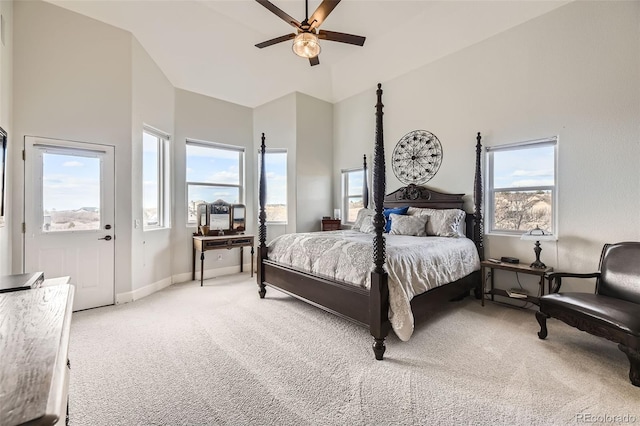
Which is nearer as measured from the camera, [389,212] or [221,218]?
[389,212]

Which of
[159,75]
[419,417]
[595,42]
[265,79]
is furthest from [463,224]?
[159,75]

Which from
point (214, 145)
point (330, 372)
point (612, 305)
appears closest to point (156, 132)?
point (214, 145)

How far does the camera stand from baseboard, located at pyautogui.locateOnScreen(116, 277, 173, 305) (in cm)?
375

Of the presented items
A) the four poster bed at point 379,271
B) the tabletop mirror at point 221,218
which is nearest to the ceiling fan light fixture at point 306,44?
the four poster bed at point 379,271

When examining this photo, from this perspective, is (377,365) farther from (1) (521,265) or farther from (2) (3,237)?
(2) (3,237)

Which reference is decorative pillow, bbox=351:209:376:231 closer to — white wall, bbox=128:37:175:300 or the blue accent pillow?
the blue accent pillow

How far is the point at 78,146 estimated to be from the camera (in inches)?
136

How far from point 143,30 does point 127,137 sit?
1.54 m

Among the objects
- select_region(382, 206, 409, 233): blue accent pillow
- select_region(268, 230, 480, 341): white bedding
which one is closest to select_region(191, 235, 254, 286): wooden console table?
select_region(268, 230, 480, 341): white bedding

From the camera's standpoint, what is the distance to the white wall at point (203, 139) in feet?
15.9

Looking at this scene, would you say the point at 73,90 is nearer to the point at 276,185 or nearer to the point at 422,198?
the point at 276,185

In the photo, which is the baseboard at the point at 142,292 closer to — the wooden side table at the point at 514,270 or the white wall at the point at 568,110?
the wooden side table at the point at 514,270

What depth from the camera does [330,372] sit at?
2.21 meters

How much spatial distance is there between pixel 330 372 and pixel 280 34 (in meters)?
4.92
